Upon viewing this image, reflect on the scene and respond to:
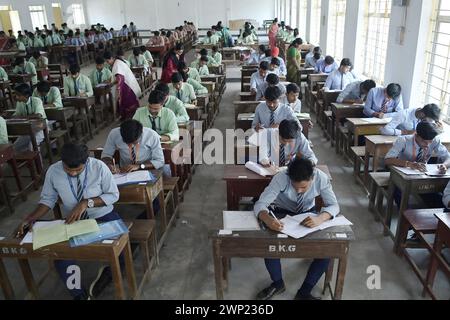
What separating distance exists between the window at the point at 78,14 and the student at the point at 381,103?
23235mm

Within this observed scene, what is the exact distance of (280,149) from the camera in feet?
12.8

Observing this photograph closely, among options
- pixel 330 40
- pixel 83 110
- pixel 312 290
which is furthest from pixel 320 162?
pixel 330 40

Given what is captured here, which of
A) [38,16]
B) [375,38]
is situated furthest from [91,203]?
[38,16]

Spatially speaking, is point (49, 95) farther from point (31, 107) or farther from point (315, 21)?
point (315, 21)

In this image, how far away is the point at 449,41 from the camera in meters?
4.68

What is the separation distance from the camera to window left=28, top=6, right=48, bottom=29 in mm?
21781

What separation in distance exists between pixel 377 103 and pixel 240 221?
138 inches

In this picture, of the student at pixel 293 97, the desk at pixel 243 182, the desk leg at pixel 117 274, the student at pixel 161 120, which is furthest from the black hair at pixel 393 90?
the desk leg at pixel 117 274

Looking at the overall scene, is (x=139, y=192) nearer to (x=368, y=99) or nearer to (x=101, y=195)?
(x=101, y=195)

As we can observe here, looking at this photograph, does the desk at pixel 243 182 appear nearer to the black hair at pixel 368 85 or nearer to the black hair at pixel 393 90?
the black hair at pixel 393 90

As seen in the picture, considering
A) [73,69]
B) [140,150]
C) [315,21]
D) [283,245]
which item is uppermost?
[315,21]

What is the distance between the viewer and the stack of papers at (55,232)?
2547 millimetres

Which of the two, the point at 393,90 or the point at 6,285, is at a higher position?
the point at 393,90
